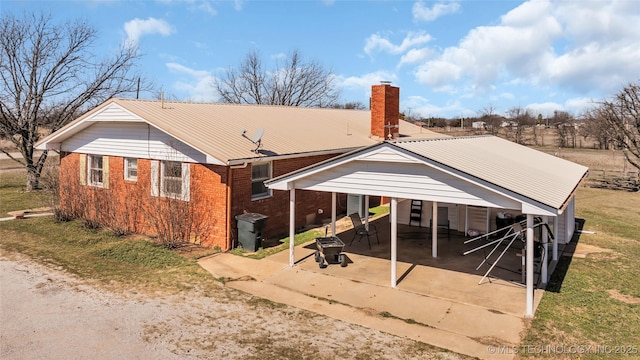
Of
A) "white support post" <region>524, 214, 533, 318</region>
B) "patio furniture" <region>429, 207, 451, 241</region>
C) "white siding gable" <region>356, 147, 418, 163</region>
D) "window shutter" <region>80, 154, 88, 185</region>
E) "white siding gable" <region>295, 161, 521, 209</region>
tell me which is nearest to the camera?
"white support post" <region>524, 214, 533, 318</region>

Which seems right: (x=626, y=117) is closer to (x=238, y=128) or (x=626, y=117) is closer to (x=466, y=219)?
(x=466, y=219)

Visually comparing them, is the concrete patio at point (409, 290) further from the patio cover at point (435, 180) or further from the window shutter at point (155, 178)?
the window shutter at point (155, 178)

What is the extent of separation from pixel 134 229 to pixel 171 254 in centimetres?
337

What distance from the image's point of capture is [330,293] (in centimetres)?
919

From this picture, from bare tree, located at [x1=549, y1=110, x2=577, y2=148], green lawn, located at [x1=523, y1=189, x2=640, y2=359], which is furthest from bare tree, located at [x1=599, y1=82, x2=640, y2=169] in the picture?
bare tree, located at [x1=549, y1=110, x2=577, y2=148]

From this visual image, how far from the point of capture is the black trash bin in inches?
469

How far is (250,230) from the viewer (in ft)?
39.2

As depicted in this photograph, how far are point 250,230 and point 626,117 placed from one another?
26.3 m

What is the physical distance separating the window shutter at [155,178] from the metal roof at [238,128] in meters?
1.46

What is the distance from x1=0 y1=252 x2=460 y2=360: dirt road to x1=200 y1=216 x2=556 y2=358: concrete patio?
0.52m

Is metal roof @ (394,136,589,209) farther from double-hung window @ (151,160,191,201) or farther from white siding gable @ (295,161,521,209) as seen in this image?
double-hung window @ (151,160,191,201)

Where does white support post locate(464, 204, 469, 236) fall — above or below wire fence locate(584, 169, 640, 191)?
below

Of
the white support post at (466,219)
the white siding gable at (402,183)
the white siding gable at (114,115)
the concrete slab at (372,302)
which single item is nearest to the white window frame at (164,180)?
the white siding gable at (114,115)

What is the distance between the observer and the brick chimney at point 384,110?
1980cm
